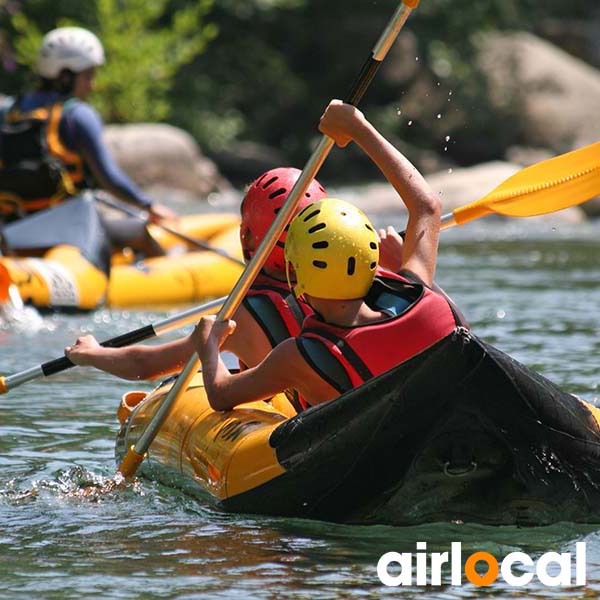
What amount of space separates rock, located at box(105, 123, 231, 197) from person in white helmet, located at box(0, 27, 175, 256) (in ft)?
27.8

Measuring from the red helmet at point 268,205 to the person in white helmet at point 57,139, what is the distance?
4493 millimetres

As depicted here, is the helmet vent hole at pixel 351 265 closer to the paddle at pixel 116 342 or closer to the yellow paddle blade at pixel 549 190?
the yellow paddle blade at pixel 549 190

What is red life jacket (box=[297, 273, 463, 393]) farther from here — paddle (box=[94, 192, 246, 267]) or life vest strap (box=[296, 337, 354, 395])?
paddle (box=[94, 192, 246, 267])

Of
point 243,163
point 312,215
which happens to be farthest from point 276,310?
point 243,163

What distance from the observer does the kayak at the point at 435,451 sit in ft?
12.9

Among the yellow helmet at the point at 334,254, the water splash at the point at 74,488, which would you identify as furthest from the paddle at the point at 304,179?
the water splash at the point at 74,488

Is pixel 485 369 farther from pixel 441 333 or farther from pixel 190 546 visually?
pixel 190 546

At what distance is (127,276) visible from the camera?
9.79 meters

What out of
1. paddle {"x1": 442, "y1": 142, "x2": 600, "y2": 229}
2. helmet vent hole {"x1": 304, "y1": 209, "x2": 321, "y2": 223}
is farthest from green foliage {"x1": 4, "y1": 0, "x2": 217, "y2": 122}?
helmet vent hole {"x1": 304, "y1": 209, "x2": 321, "y2": 223}

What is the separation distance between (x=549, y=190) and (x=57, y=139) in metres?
4.75

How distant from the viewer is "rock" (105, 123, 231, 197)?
18250 millimetres

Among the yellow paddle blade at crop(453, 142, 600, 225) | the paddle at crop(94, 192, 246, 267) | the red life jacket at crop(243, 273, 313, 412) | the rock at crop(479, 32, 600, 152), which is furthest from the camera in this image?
the rock at crop(479, 32, 600, 152)

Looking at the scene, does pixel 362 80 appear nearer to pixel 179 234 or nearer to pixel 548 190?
pixel 548 190

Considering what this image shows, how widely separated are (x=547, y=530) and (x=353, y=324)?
0.76 m
